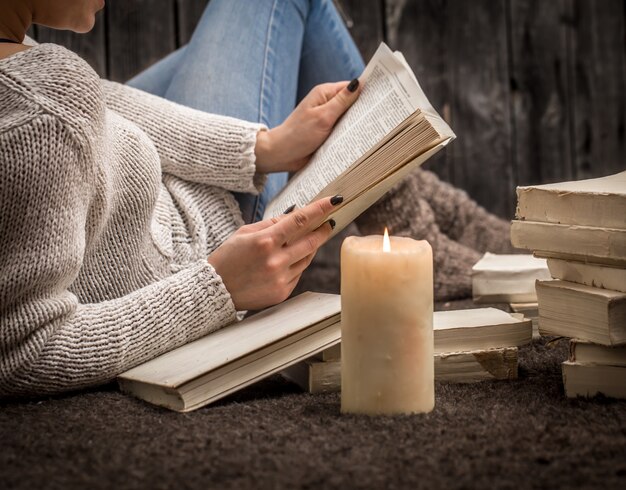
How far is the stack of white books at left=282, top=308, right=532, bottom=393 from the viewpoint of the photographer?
0.86 m

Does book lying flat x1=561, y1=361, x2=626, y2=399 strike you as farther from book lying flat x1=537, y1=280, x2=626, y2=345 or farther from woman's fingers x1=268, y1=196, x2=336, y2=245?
woman's fingers x1=268, y1=196, x2=336, y2=245

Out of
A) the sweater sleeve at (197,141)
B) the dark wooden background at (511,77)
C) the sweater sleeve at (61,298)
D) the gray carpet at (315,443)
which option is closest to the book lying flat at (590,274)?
the gray carpet at (315,443)

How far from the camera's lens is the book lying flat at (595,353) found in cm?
80

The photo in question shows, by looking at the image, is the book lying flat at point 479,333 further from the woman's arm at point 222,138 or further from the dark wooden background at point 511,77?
the dark wooden background at point 511,77

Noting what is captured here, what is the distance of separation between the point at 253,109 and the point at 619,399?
2.39 ft

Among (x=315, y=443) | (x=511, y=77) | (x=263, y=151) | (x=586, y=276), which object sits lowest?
(x=315, y=443)

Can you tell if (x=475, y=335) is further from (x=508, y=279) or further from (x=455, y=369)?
(x=508, y=279)

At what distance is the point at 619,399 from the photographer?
798mm

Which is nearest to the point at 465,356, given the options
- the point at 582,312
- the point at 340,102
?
the point at 582,312

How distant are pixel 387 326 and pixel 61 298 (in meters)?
0.32

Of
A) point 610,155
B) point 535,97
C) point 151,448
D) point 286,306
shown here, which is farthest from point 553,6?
point 151,448

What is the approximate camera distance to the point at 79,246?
82 centimetres

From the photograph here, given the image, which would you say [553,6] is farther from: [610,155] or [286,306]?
[286,306]

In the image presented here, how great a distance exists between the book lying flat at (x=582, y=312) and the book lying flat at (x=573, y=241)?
0.10 feet
